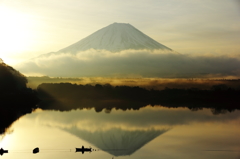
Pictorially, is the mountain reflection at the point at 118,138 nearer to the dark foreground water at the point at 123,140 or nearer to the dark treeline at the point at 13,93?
the dark foreground water at the point at 123,140

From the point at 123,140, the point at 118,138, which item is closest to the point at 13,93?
the point at 118,138

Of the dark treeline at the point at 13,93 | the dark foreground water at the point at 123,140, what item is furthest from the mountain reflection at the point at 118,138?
the dark treeline at the point at 13,93

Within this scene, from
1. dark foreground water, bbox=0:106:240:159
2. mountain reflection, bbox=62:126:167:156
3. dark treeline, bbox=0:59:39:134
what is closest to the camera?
dark foreground water, bbox=0:106:240:159

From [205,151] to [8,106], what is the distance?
47980mm

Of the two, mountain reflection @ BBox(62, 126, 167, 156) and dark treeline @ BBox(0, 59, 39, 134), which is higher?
dark treeline @ BBox(0, 59, 39, 134)

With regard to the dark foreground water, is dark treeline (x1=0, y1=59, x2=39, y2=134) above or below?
above

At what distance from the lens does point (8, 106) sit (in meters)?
70.9

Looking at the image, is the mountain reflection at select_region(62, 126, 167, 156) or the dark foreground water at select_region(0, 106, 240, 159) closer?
the dark foreground water at select_region(0, 106, 240, 159)

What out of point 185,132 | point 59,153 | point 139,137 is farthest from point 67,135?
point 185,132

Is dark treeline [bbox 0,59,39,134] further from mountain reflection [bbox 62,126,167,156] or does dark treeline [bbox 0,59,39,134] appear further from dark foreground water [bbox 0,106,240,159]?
mountain reflection [bbox 62,126,167,156]

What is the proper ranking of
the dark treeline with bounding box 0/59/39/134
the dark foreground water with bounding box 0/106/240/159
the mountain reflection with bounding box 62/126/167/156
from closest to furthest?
1. the dark foreground water with bounding box 0/106/240/159
2. the mountain reflection with bounding box 62/126/167/156
3. the dark treeline with bounding box 0/59/39/134

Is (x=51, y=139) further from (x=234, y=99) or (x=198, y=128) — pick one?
(x=234, y=99)

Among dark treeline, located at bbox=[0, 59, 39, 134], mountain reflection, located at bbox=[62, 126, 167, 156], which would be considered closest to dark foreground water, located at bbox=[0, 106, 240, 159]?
mountain reflection, located at bbox=[62, 126, 167, 156]

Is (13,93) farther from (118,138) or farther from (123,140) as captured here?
(123,140)
